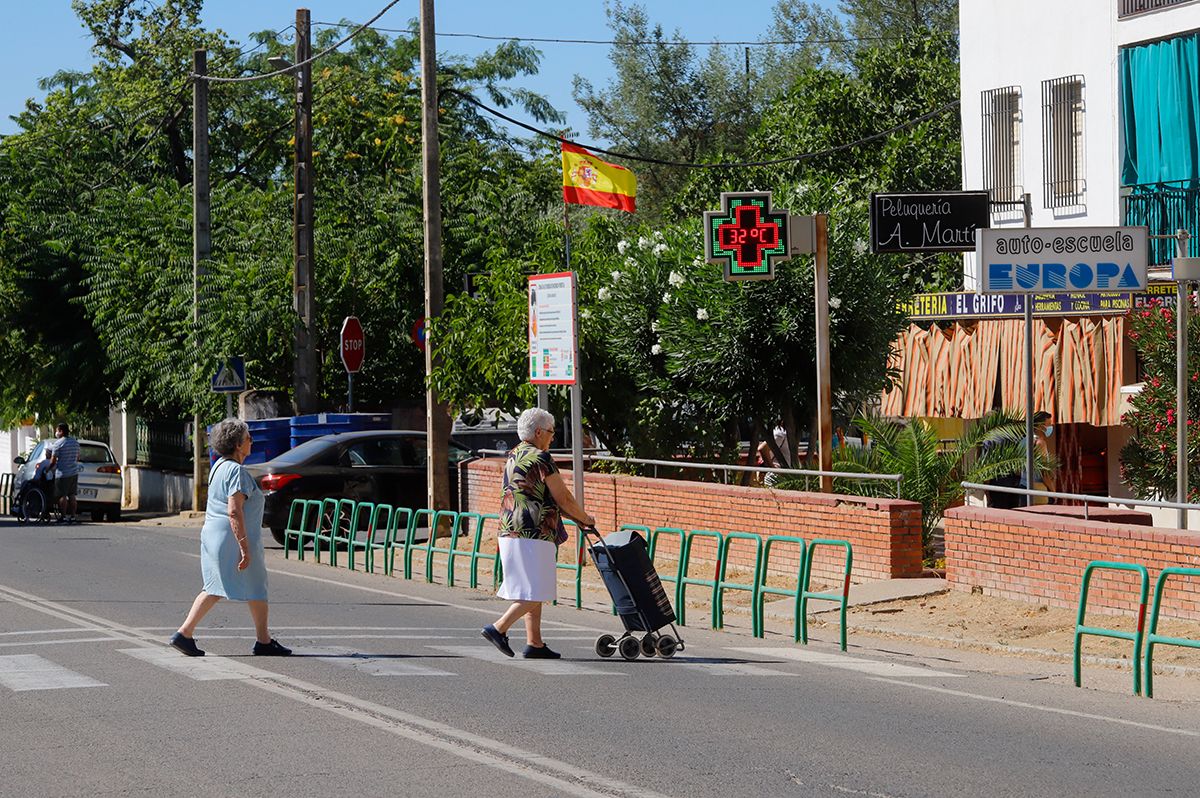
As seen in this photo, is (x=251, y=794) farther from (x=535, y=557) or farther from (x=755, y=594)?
(x=755, y=594)

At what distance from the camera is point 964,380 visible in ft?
78.9

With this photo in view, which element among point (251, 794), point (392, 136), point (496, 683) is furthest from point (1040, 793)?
point (392, 136)

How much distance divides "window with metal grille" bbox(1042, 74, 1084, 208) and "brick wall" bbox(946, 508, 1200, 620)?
9.69 metres

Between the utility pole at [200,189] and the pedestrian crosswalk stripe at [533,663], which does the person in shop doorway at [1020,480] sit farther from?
the utility pole at [200,189]

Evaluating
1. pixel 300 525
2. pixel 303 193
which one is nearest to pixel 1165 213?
pixel 300 525

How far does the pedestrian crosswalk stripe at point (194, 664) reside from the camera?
35.5ft

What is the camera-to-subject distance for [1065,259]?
16.2 meters

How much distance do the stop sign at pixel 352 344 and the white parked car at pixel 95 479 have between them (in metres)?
7.24

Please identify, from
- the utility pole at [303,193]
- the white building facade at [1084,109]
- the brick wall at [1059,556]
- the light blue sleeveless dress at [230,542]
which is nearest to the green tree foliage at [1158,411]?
the white building facade at [1084,109]

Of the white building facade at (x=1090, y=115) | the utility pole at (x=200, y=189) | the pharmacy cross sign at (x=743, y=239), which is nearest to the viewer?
the pharmacy cross sign at (x=743, y=239)

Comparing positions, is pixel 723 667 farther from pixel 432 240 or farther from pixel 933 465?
pixel 432 240

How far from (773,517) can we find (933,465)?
→ 189 centimetres

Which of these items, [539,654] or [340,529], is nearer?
[539,654]

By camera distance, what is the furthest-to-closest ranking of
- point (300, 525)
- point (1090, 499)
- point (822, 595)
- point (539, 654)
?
point (300, 525), point (822, 595), point (1090, 499), point (539, 654)
